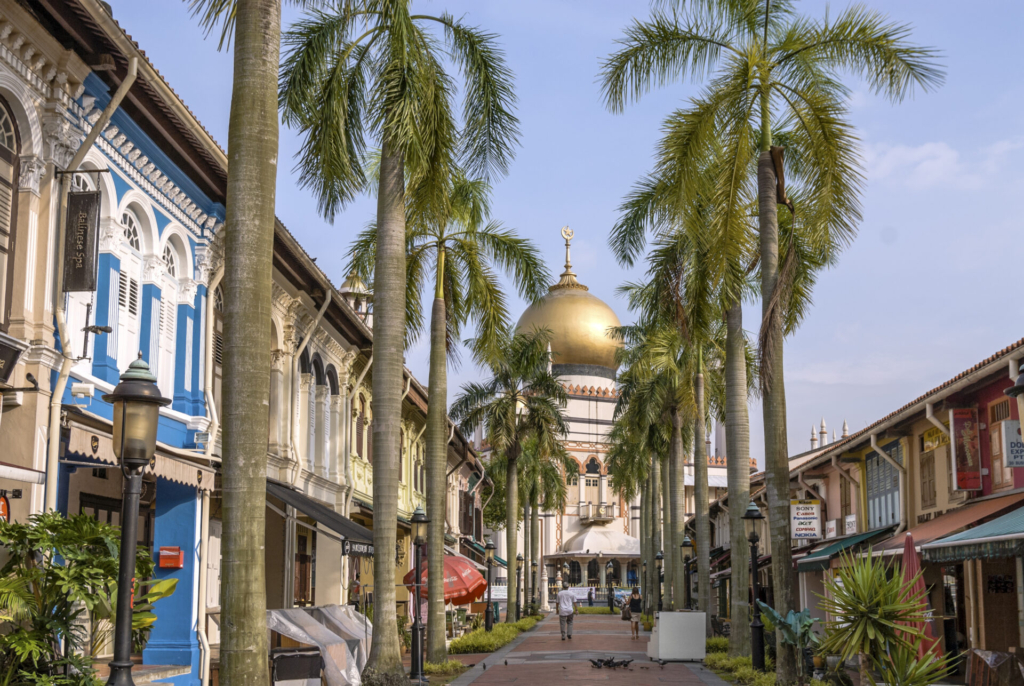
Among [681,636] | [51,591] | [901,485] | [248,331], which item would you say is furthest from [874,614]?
[901,485]

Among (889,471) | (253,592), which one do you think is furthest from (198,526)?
(889,471)

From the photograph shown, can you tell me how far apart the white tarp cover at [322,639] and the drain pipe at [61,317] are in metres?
4.54

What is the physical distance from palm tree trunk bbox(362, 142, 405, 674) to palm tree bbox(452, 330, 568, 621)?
63.1ft

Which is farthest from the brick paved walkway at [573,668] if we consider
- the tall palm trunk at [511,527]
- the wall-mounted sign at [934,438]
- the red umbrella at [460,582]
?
the wall-mounted sign at [934,438]

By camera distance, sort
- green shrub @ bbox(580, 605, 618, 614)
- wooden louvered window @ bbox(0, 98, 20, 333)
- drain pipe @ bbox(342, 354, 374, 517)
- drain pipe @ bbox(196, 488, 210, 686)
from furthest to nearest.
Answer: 1. green shrub @ bbox(580, 605, 618, 614)
2. drain pipe @ bbox(342, 354, 374, 517)
3. drain pipe @ bbox(196, 488, 210, 686)
4. wooden louvered window @ bbox(0, 98, 20, 333)

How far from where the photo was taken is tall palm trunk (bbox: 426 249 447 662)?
72.0ft

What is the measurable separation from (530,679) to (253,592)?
11.8 meters

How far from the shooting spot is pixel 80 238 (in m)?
12.4

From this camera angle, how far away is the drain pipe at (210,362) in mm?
17047

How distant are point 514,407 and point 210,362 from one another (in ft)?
76.4

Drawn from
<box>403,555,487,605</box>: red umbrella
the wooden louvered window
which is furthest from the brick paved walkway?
the wooden louvered window

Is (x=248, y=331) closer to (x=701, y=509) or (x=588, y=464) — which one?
(x=701, y=509)

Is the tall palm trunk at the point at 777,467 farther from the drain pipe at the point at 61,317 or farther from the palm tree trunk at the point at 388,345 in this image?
the drain pipe at the point at 61,317

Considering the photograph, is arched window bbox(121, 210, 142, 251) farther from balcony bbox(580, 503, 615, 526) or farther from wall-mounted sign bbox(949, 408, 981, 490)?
balcony bbox(580, 503, 615, 526)
